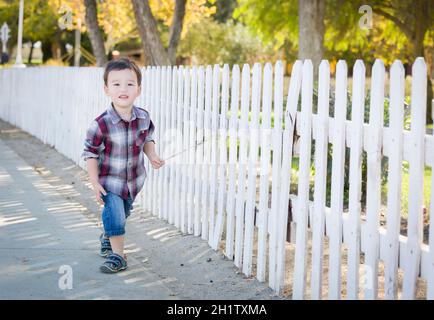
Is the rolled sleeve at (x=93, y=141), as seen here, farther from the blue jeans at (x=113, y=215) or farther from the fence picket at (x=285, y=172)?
the fence picket at (x=285, y=172)

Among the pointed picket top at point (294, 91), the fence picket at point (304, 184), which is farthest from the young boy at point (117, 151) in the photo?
the fence picket at point (304, 184)

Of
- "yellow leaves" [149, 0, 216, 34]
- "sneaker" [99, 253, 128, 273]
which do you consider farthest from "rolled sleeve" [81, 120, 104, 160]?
"yellow leaves" [149, 0, 216, 34]

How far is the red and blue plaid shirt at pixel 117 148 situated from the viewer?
563cm

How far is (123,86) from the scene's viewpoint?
561 centimetres

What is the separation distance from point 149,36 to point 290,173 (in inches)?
365

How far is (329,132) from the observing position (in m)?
4.90

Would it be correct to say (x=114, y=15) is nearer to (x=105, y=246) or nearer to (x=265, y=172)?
(x=105, y=246)

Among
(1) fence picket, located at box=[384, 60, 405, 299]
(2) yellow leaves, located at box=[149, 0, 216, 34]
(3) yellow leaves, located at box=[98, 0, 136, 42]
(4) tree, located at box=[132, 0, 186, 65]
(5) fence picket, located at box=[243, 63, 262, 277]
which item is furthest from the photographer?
(3) yellow leaves, located at box=[98, 0, 136, 42]

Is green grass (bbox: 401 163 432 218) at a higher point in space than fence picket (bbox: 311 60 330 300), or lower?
lower

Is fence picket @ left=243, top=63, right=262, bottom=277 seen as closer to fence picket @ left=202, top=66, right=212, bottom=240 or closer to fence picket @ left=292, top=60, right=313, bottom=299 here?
fence picket @ left=292, top=60, right=313, bottom=299

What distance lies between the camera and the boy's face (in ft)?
18.4

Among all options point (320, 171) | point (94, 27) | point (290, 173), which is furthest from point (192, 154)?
point (94, 27)

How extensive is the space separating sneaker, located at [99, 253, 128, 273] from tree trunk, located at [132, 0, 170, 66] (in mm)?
8743

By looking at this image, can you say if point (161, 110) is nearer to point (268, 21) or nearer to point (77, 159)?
point (77, 159)
